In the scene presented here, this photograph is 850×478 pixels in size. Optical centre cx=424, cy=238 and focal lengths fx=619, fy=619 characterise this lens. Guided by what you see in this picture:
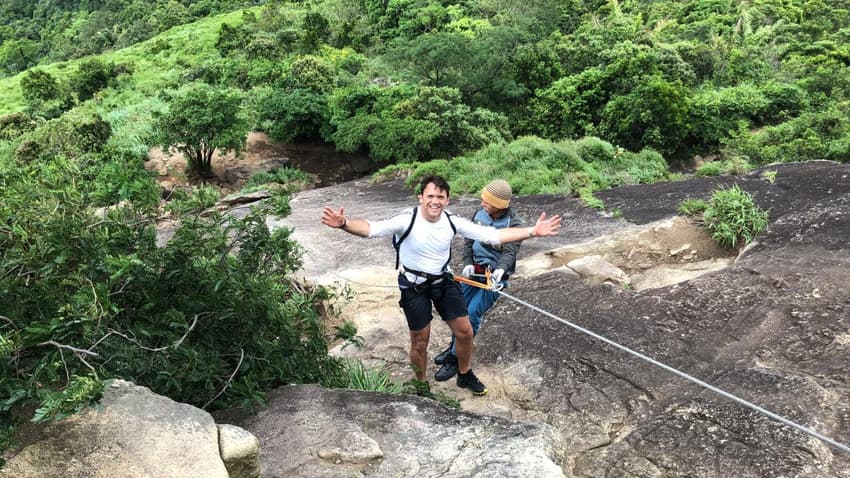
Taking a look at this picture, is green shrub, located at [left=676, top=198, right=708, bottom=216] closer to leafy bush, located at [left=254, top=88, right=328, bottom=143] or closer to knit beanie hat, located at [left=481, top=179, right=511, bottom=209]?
knit beanie hat, located at [left=481, top=179, right=511, bottom=209]

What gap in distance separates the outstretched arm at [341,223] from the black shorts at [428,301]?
1.40 ft

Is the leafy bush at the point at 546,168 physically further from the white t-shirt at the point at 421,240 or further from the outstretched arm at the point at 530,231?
the white t-shirt at the point at 421,240

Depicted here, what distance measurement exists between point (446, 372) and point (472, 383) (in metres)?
0.27

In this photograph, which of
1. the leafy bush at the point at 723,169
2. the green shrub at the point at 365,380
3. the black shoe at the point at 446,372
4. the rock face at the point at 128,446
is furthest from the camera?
the leafy bush at the point at 723,169

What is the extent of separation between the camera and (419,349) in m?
4.47

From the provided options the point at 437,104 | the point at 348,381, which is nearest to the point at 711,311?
the point at 348,381

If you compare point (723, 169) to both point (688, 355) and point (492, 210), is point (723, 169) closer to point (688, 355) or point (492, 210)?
point (688, 355)

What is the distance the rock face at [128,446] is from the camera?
95.7 inches

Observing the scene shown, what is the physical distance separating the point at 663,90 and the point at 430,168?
7771 millimetres

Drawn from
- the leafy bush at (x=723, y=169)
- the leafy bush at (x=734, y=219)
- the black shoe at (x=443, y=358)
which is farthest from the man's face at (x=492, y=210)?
the leafy bush at (x=723, y=169)

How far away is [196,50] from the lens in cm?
3409

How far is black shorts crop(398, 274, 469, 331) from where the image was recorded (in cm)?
423

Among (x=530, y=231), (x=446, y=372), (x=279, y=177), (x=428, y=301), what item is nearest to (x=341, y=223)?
(x=428, y=301)

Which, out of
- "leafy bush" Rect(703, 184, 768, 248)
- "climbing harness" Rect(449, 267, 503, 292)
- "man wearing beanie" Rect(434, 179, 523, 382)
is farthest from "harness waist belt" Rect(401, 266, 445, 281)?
"leafy bush" Rect(703, 184, 768, 248)
